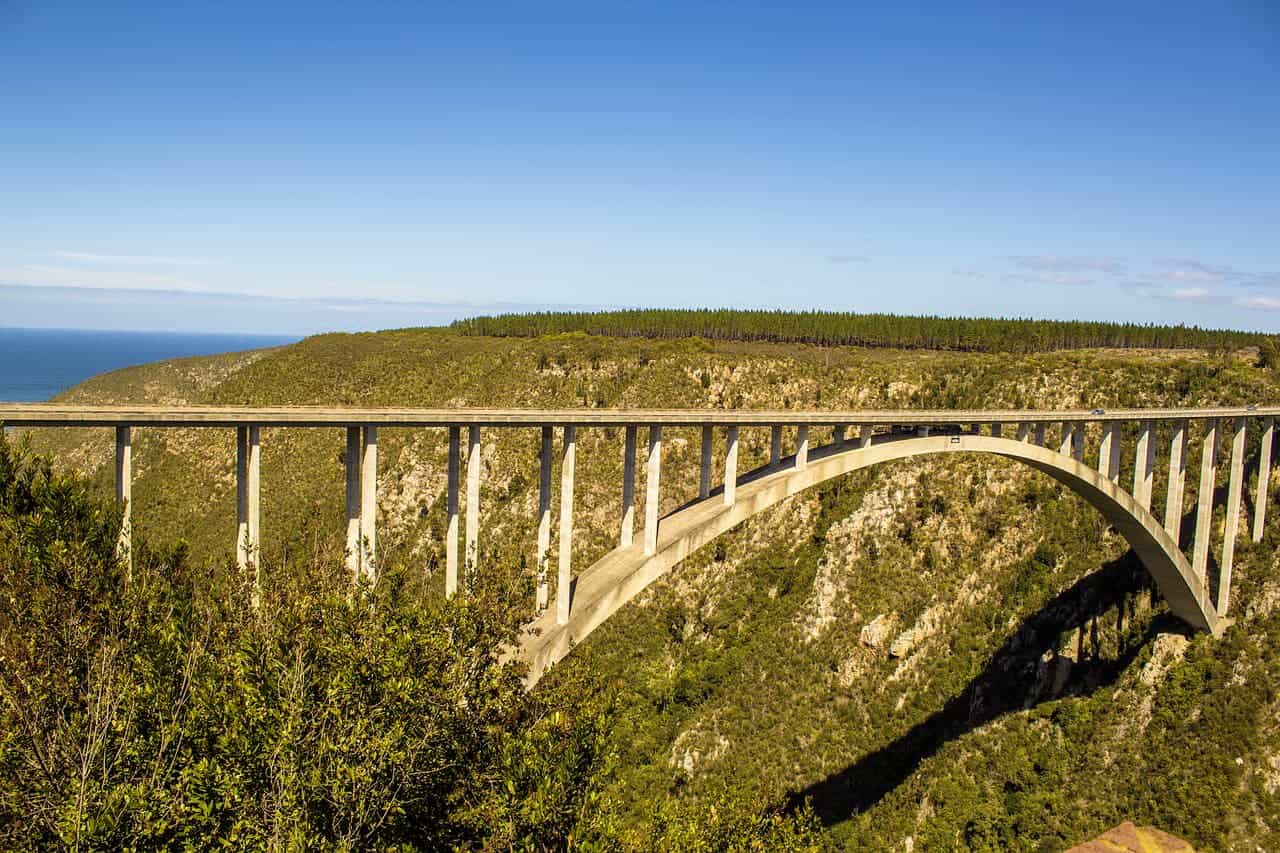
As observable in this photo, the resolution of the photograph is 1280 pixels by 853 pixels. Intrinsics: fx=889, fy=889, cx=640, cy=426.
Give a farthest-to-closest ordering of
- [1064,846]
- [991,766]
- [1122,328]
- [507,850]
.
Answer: [1122,328], [991,766], [1064,846], [507,850]

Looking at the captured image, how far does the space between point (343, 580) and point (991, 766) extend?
30866mm

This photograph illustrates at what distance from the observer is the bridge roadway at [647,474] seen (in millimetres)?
16391

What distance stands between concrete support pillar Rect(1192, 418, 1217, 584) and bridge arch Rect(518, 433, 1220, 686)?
2.00 meters

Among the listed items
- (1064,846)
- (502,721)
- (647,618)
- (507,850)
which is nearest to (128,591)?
(502,721)

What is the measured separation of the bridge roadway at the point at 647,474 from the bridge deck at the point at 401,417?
1.4 inches

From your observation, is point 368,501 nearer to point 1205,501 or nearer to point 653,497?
point 653,497

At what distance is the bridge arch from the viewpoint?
19.9 meters

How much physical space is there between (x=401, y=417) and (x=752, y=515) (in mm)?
11768

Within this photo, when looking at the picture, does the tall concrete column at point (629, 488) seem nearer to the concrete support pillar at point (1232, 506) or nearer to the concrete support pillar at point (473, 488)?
the concrete support pillar at point (473, 488)

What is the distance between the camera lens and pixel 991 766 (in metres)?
36.3

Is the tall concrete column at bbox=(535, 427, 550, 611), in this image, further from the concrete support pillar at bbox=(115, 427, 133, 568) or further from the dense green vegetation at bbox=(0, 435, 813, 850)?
the concrete support pillar at bbox=(115, 427, 133, 568)

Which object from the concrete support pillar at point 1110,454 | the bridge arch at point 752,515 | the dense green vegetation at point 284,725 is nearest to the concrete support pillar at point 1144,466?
the bridge arch at point 752,515

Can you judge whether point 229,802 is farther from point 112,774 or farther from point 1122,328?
point 1122,328

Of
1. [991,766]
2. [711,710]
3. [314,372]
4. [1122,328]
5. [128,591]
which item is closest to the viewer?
[128,591]
